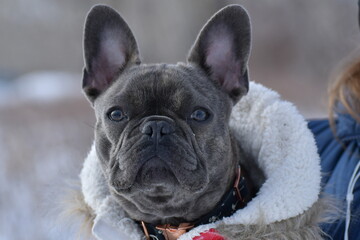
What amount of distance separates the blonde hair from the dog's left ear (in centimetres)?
39

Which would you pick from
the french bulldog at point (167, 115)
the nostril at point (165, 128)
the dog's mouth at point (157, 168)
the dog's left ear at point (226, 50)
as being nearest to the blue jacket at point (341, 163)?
the french bulldog at point (167, 115)

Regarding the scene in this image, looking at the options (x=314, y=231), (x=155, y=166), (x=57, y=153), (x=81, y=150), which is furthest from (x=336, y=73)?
(x=57, y=153)

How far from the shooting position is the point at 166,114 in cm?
170

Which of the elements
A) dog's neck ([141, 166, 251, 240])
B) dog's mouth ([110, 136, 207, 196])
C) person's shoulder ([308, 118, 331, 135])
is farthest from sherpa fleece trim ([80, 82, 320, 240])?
person's shoulder ([308, 118, 331, 135])

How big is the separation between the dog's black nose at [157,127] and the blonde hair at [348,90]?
74 cm

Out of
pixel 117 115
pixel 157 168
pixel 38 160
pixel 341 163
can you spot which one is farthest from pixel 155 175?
pixel 38 160

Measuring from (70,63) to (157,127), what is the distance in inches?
396

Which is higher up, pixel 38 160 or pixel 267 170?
pixel 267 170

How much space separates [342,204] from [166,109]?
677 mm

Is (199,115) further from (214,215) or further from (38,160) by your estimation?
(38,160)

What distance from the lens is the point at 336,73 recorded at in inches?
85.0

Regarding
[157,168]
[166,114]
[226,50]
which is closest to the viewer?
[157,168]

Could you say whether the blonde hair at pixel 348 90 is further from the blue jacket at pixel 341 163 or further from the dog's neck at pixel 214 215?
the dog's neck at pixel 214 215

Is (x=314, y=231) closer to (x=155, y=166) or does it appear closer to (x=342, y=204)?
(x=342, y=204)
